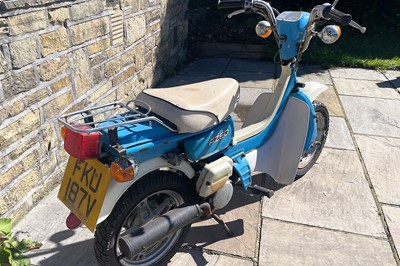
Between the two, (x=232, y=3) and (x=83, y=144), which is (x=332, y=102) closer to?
(x=232, y=3)

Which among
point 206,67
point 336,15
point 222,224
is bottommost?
point 206,67

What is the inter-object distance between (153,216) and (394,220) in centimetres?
178

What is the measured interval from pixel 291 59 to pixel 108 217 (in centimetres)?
171

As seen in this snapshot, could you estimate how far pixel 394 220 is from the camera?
276cm

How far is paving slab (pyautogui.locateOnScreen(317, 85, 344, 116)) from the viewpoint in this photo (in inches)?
180

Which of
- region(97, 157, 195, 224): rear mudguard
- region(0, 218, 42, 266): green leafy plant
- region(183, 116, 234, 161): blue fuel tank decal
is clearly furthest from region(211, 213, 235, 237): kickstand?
region(0, 218, 42, 266): green leafy plant

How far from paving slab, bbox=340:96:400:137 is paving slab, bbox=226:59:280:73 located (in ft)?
5.05

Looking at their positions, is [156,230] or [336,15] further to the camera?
[336,15]

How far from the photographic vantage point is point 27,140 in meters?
2.66

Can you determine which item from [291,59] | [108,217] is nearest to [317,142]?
[291,59]

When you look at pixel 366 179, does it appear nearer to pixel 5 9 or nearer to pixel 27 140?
pixel 27 140

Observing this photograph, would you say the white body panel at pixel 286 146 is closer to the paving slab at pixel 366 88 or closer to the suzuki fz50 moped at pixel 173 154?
the suzuki fz50 moped at pixel 173 154

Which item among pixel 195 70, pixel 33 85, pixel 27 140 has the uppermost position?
pixel 33 85

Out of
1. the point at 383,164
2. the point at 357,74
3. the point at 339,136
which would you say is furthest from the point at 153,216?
the point at 357,74
